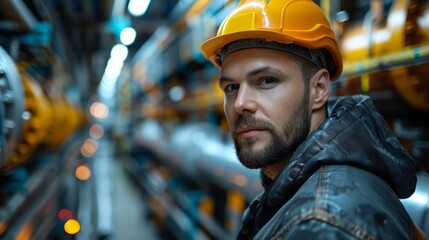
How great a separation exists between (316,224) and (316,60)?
0.66 meters

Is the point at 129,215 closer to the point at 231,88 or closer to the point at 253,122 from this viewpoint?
the point at 231,88

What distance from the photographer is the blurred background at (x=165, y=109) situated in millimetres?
1803

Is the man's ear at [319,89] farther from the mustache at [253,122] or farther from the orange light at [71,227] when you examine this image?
the orange light at [71,227]

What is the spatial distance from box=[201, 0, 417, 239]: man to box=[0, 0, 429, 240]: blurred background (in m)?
0.42

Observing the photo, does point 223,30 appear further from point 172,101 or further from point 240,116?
point 172,101

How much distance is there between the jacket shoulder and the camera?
2.86 ft

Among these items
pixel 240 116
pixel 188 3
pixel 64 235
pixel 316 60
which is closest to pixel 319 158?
pixel 240 116

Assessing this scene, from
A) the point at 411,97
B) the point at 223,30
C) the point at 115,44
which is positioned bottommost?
the point at 411,97

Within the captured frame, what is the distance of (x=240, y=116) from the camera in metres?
1.32

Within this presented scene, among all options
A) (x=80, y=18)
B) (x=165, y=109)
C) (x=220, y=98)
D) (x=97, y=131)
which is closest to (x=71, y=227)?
(x=220, y=98)

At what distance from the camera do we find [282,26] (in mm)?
1330

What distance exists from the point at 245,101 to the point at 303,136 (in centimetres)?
20

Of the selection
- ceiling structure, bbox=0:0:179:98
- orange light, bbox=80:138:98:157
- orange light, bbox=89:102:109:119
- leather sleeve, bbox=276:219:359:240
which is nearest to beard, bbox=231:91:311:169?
leather sleeve, bbox=276:219:359:240

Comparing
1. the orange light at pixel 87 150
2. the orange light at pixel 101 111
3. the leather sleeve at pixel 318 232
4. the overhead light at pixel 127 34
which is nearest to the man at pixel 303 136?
the leather sleeve at pixel 318 232
